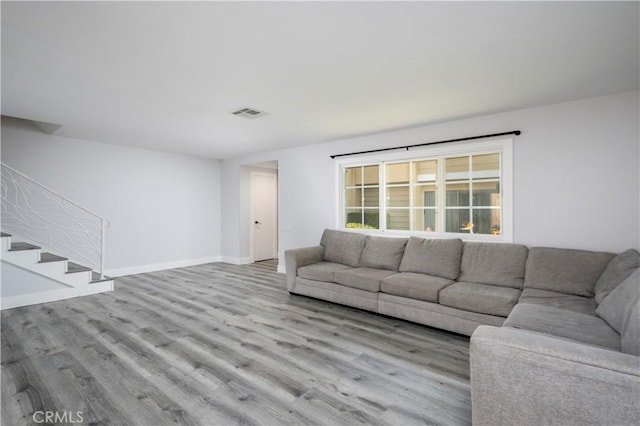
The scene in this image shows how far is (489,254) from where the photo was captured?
11.2 ft

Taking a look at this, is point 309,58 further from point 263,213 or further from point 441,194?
point 263,213

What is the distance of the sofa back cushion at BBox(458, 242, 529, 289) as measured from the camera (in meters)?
3.22

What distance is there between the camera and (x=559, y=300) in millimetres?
2674

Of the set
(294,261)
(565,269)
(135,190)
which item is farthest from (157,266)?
(565,269)

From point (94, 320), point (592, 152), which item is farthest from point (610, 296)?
point (94, 320)

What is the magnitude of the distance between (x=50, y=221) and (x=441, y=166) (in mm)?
6023

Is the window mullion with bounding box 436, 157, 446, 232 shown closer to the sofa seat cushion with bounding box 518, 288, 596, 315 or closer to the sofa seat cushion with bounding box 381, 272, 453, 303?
the sofa seat cushion with bounding box 381, 272, 453, 303

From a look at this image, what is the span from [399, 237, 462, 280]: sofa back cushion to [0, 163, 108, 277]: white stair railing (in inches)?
181

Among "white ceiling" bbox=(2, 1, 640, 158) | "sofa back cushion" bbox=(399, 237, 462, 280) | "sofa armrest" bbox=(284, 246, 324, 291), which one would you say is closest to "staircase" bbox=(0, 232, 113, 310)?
"white ceiling" bbox=(2, 1, 640, 158)

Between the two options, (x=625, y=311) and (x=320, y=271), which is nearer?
(x=625, y=311)

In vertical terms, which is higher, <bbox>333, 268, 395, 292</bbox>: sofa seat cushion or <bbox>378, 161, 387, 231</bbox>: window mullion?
<bbox>378, 161, 387, 231</bbox>: window mullion

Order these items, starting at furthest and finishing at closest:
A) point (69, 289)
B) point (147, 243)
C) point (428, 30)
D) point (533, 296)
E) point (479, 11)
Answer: point (147, 243) → point (69, 289) → point (533, 296) → point (428, 30) → point (479, 11)

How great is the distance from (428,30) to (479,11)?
0.31 meters

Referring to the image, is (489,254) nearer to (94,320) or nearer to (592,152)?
(592,152)
